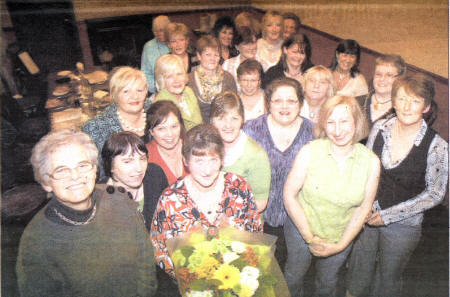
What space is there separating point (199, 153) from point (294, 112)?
534mm

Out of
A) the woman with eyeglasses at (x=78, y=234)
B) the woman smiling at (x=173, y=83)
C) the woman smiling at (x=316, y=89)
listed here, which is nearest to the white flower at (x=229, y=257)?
the woman with eyeglasses at (x=78, y=234)

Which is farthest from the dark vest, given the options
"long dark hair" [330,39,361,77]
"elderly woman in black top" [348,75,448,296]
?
"long dark hair" [330,39,361,77]

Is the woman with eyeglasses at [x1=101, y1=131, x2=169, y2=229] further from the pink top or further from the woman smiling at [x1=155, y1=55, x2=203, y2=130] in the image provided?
the woman smiling at [x1=155, y1=55, x2=203, y2=130]

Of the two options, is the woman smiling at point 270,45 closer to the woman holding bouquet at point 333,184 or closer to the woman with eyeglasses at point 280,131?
the woman with eyeglasses at point 280,131

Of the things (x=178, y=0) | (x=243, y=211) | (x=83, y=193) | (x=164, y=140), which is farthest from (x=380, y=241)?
(x=178, y=0)

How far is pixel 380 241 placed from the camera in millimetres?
1660

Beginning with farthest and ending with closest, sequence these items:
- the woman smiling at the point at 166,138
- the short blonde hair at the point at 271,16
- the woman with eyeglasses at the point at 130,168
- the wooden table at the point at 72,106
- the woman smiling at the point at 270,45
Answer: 1. the woman smiling at the point at 270,45
2. the short blonde hair at the point at 271,16
3. the wooden table at the point at 72,106
4. the woman smiling at the point at 166,138
5. the woman with eyeglasses at the point at 130,168

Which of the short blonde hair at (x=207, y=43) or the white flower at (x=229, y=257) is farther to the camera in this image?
the short blonde hair at (x=207, y=43)

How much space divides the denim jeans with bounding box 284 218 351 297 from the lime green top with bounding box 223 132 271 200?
0.87 ft

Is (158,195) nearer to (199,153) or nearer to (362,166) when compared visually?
(199,153)

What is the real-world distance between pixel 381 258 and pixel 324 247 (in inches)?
12.3

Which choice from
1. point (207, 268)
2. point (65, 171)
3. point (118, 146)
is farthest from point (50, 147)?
point (207, 268)

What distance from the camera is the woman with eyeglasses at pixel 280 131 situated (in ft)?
5.11

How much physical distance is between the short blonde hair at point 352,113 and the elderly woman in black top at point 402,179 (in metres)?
0.13
